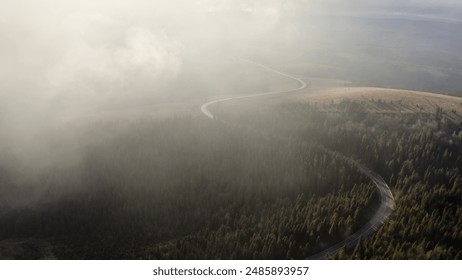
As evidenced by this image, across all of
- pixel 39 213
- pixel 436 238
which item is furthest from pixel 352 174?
pixel 39 213

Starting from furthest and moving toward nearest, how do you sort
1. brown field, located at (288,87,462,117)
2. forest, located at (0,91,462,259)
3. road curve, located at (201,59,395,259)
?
1. brown field, located at (288,87,462,117)
2. forest, located at (0,91,462,259)
3. road curve, located at (201,59,395,259)

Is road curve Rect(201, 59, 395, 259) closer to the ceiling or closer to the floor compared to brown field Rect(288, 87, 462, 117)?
closer to the floor

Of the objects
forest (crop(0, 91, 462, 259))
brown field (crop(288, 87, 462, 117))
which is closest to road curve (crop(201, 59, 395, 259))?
forest (crop(0, 91, 462, 259))

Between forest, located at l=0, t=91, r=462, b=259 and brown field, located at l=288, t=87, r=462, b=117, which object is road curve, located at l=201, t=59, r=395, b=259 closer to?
forest, located at l=0, t=91, r=462, b=259

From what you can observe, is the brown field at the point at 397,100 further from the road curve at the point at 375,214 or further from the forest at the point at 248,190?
the road curve at the point at 375,214

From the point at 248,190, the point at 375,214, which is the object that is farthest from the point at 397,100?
the point at 248,190

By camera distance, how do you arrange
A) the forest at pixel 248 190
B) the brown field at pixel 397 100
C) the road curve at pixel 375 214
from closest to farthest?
the road curve at pixel 375 214 < the forest at pixel 248 190 < the brown field at pixel 397 100

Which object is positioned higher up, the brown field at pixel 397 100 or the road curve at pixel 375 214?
the brown field at pixel 397 100

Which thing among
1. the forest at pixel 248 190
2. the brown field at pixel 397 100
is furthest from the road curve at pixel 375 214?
the brown field at pixel 397 100

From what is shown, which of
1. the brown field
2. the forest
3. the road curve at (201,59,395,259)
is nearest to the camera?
the road curve at (201,59,395,259)

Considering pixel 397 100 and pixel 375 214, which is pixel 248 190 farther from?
pixel 397 100
